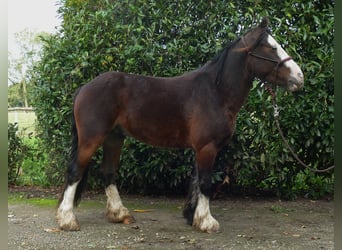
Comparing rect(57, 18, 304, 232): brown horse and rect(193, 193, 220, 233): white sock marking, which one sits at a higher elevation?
rect(57, 18, 304, 232): brown horse

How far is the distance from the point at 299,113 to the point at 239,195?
1657 millimetres

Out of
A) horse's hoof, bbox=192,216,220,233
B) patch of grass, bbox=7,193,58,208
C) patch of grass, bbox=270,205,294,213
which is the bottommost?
patch of grass, bbox=7,193,58,208

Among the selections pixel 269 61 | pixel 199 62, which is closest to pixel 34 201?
pixel 199 62

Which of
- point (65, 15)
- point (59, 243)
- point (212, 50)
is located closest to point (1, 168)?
point (59, 243)

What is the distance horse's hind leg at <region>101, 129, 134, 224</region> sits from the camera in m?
4.86

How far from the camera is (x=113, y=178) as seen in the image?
4973 millimetres

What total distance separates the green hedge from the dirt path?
539 millimetres

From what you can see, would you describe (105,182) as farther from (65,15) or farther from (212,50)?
(65,15)

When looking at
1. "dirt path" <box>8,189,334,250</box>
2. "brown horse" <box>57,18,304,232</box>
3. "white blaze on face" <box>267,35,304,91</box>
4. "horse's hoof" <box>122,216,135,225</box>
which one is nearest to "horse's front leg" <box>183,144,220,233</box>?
"brown horse" <box>57,18,304,232</box>

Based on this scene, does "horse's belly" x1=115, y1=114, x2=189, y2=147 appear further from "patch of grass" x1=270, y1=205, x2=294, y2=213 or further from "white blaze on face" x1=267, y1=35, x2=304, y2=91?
"patch of grass" x1=270, y1=205, x2=294, y2=213

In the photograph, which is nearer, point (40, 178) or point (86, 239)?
point (86, 239)

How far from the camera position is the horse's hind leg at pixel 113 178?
486 centimetres

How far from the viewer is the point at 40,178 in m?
7.12

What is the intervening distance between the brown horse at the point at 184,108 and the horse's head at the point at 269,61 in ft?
0.03
